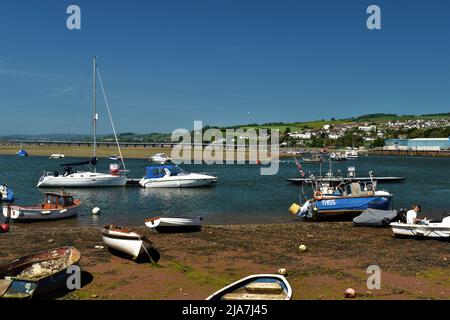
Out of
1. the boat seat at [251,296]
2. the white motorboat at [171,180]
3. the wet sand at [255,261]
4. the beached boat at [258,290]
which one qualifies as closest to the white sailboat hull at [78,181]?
the white motorboat at [171,180]

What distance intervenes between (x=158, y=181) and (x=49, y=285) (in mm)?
44067

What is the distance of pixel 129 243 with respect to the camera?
1900 centimetres

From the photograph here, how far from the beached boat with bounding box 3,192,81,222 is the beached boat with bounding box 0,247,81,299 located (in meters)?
16.3

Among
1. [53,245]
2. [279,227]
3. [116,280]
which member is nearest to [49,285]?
[116,280]

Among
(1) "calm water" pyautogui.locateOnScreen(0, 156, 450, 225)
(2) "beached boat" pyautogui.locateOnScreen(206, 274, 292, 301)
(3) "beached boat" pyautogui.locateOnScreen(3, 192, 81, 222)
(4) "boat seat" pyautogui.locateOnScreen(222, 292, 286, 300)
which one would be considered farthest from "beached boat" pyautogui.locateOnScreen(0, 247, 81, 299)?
(1) "calm water" pyautogui.locateOnScreen(0, 156, 450, 225)

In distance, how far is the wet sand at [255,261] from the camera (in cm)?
1566

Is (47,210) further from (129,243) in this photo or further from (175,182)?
(175,182)

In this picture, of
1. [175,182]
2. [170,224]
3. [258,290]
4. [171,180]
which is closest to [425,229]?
[170,224]

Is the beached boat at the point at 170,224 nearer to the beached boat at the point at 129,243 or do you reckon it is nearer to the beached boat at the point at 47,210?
the beached boat at the point at 129,243

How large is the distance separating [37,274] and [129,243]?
4057 mm

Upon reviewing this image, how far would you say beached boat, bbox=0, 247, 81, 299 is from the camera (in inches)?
540

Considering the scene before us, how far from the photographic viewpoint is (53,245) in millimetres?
23000

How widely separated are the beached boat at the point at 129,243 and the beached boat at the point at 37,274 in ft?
8.34

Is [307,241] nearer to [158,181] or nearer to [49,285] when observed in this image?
[49,285]
